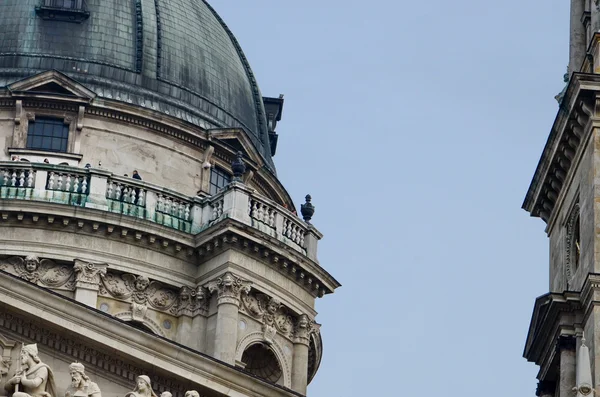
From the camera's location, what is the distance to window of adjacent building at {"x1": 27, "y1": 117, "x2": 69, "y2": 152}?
60.3 meters

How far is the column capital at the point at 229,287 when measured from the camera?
57.2 metres

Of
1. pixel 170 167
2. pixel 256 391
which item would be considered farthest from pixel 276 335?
pixel 256 391

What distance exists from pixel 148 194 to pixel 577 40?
1510 cm

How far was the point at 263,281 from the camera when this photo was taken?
2293 inches

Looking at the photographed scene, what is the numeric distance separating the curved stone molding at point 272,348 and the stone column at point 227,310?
33 cm

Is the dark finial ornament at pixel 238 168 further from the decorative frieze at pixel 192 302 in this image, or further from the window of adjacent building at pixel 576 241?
the window of adjacent building at pixel 576 241

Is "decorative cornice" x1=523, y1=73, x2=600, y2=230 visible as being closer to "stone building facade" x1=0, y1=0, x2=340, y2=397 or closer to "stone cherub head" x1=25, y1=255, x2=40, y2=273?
"stone building facade" x1=0, y1=0, x2=340, y2=397

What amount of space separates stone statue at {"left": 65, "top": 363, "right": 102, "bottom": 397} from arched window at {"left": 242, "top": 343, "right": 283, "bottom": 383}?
24.7 m

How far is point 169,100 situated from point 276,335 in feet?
26.3

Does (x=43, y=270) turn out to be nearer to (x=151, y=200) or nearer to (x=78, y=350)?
(x=151, y=200)

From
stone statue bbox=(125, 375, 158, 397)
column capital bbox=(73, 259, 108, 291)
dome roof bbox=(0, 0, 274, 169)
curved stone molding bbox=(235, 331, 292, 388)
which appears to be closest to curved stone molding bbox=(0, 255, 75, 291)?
column capital bbox=(73, 259, 108, 291)

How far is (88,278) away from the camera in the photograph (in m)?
56.5

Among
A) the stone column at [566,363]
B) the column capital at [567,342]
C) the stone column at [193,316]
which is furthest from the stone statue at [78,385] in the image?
the stone column at [193,316]

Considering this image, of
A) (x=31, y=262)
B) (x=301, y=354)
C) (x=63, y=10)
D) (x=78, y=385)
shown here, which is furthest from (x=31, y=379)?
(x=63, y=10)
